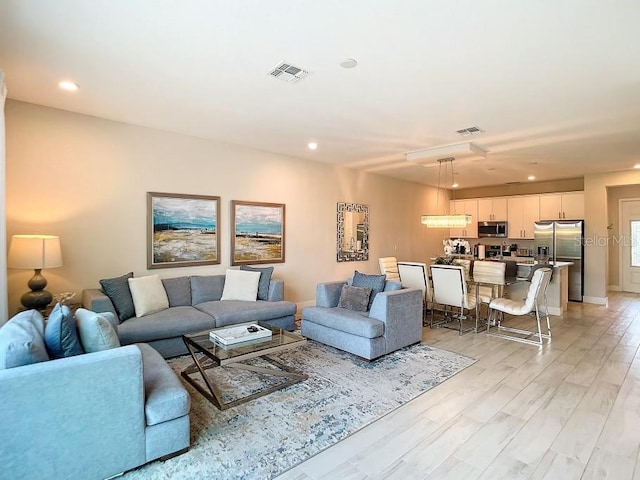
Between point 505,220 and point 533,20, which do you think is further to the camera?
point 505,220

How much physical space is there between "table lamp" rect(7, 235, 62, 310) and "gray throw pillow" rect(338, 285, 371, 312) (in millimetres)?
3187

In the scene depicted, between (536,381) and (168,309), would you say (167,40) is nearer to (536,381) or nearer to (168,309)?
(168,309)

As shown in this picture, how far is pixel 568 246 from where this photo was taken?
7.48 m

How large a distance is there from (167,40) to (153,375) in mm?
2387

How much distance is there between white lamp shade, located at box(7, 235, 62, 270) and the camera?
332 cm

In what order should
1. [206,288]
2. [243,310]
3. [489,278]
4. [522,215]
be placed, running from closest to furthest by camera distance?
[243,310]
[206,288]
[489,278]
[522,215]

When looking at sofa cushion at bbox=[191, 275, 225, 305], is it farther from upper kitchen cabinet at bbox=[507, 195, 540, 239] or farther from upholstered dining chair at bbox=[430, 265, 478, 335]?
upper kitchen cabinet at bbox=[507, 195, 540, 239]

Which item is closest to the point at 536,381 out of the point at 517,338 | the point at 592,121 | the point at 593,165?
the point at 517,338

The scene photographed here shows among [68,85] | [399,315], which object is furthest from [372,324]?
[68,85]

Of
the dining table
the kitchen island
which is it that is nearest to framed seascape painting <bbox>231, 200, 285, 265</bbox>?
the dining table

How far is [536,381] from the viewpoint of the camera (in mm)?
3346

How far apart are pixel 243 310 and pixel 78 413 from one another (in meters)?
2.43

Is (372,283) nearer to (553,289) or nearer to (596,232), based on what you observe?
(553,289)

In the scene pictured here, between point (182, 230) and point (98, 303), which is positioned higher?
point (182, 230)
